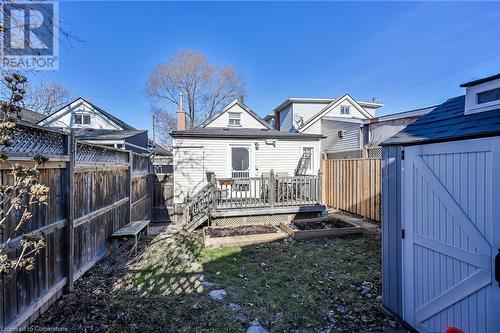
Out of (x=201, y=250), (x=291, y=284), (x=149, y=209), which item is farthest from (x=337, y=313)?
(x=149, y=209)

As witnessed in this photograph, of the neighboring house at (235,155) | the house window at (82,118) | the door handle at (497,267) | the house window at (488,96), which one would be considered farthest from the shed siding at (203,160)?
the house window at (82,118)

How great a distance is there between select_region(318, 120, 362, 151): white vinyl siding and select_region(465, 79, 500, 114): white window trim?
10.5 meters

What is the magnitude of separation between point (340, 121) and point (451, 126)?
1236 centimetres

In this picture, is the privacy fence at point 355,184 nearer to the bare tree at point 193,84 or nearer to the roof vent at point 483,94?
the roof vent at point 483,94

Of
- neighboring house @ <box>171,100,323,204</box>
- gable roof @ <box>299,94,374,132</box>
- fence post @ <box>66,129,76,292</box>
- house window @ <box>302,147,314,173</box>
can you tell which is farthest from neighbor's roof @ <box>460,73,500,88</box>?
gable roof @ <box>299,94,374,132</box>

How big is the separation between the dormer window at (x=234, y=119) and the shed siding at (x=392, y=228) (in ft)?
39.8

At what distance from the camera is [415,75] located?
22.7 metres

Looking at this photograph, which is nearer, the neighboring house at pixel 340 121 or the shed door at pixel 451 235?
the shed door at pixel 451 235

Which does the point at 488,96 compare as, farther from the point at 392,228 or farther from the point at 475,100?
the point at 392,228

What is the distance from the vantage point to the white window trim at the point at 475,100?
2.37 meters

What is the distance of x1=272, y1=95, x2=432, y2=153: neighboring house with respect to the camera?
11.1m

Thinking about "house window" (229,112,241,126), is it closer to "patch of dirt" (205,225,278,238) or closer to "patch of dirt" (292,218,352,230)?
"patch of dirt" (205,225,278,238)

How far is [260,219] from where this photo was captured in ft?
26.5

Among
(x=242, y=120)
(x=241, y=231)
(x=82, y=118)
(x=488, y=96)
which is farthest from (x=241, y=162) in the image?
(x=82, y=118)
